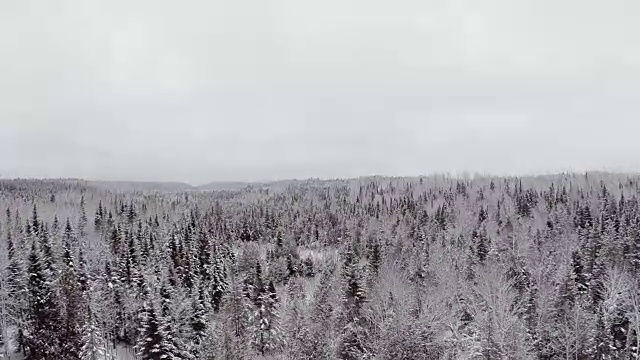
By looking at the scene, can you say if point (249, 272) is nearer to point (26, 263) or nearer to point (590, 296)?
point (26, 263)

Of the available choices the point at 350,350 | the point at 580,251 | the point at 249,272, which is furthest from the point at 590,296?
the point at 249,272

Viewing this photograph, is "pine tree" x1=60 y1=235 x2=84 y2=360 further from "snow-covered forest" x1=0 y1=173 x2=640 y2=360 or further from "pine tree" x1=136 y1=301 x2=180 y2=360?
"pine tree" x1=136 y1=301 x2=180 y2=360

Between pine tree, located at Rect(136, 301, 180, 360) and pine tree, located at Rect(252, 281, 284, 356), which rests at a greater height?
pine tree, located at Rect(136, 301, 180, 360)

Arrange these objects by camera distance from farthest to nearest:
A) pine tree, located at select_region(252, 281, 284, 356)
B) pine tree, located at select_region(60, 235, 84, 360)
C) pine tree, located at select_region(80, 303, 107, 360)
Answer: pine tree, located at select_region(252, 281, 284, 356)
pine tree, located at select_region(80, 303, 107, 360)
pine tree, located at select_region(60, 235, 84, 360)

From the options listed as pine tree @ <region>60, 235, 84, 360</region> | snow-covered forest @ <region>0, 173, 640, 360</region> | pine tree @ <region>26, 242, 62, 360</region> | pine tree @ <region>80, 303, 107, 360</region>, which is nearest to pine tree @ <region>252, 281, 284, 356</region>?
snow-covered forest @ <region>0, 173, 640, 360</region>

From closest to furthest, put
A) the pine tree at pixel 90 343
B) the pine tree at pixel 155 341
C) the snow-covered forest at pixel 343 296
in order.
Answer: the pine tree at pixel 155 341
the snow-covered forest at pixel 343 296
the pine tree at pixel 90 343

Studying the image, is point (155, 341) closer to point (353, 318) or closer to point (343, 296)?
point (353, 318)

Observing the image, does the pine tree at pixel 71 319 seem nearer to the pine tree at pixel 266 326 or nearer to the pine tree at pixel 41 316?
the pine tree at pixel 41 316

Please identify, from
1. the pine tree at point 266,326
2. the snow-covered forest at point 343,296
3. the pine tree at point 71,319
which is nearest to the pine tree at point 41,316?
the snow-covered forest at point 343,296

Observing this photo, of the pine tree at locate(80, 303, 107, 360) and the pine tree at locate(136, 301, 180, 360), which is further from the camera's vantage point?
the pine tree at locate(80, 303, 107, 360)

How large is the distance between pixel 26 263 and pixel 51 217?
69401 millimetres

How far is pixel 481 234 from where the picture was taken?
73.5 meters

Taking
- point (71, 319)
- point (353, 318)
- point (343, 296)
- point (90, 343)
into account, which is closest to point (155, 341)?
point (90, 343)

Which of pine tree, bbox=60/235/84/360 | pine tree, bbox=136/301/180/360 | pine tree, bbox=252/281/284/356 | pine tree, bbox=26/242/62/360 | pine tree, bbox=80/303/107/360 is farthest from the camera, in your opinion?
pine tree, bbox=252/281/284/356
